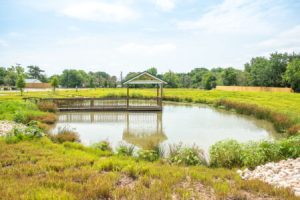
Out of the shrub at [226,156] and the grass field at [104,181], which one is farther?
the shrub at [226,156]

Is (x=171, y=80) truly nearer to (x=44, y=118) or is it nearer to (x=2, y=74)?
(x=2, y=74)

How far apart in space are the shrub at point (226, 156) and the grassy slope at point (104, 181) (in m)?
1.05

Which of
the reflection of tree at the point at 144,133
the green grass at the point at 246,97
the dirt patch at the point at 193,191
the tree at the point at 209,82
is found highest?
the tree at the point at 209,82

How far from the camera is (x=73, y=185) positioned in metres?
4.55

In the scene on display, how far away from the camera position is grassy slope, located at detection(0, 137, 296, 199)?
168 inches

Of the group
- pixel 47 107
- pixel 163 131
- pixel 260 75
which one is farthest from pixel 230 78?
pixel 163 131

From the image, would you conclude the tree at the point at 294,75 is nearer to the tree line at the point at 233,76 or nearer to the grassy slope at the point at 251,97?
the tree line at the point at 233,76

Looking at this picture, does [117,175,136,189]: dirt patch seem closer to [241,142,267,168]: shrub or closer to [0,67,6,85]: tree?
[241,142,267,168]: shrub

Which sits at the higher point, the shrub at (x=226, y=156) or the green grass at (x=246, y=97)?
the green grass at (x=246, y=97)

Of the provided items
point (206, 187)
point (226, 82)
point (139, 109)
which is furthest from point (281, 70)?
point (206, 187)

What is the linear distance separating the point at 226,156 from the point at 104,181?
4066 mm

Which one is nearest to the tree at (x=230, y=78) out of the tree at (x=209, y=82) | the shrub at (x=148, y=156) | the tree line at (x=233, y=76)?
the tree line at (x=233, y=76)

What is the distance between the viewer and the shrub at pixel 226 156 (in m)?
7.34

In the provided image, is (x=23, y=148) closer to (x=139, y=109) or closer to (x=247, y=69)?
(x=139, y=109)
